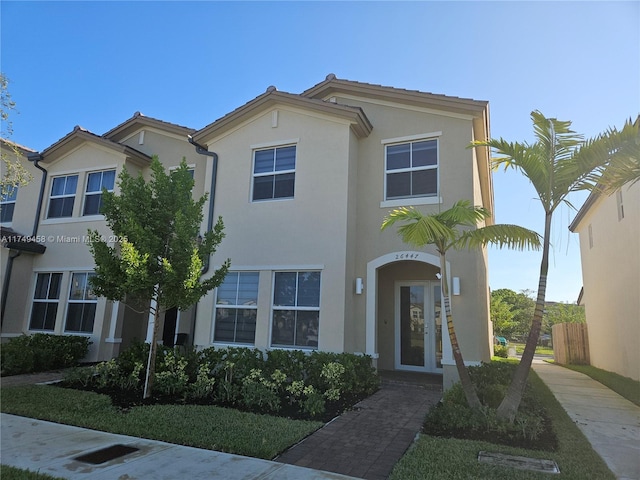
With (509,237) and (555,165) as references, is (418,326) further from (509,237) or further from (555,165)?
(555,165)

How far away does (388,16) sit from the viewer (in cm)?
932

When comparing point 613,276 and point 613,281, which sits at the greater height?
point 613,276

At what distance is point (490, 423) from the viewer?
623 cm

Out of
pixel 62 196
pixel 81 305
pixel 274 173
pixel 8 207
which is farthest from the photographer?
pixel 8 207

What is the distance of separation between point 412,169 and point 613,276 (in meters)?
8.41

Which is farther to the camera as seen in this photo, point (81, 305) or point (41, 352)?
point (81, 305)

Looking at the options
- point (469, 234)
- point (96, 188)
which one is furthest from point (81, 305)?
point (469, 234)

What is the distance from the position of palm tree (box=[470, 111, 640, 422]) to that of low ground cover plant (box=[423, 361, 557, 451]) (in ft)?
0.76

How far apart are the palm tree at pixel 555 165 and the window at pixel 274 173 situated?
229 inches

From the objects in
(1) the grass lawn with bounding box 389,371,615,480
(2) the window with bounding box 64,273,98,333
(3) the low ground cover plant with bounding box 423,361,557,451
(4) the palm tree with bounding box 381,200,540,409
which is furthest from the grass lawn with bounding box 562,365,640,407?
(2) the window with bounding box 64,273,98,333

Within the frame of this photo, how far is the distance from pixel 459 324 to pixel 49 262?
13207 mm

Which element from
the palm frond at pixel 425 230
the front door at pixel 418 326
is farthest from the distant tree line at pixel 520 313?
the palm frond at pixel 425 230

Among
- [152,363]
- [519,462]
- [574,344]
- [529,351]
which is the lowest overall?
[519,462]

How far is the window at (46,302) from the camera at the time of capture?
1373cm
